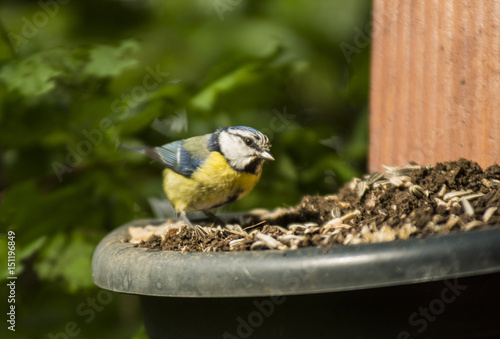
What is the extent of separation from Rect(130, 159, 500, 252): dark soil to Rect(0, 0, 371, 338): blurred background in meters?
0.85

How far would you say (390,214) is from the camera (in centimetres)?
146

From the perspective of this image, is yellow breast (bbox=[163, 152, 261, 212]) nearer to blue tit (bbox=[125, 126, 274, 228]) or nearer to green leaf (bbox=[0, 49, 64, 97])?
blue tit (bbox=[125, 126, 274, 228])

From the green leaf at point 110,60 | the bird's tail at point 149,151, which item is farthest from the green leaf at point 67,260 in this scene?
the green leaf at point 110,60

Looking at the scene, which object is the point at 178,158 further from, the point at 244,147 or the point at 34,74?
the point at 34,74

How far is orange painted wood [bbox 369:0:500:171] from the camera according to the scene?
1668 millimetres

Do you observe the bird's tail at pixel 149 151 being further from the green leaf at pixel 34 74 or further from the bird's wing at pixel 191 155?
the green leaf at pixel 34 74

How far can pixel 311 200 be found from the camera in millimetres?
1967

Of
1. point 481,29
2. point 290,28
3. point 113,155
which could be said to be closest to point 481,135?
point 481,29

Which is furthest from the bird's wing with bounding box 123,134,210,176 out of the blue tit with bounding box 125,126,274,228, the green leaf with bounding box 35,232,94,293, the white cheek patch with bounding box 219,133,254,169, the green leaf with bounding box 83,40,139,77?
the green leaf with bounding box 35,232,94,293

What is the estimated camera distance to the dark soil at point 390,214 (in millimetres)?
1263

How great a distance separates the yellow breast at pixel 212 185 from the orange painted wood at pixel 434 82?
58 centimetres

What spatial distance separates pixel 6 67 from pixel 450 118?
6.04ft

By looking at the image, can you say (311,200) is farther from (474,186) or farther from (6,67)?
(6,67)

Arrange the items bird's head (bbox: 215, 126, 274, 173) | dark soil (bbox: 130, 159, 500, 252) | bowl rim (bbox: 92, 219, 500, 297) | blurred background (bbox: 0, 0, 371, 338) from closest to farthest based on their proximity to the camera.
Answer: bowl rim (bbox: 92, 219, 500, 297) → dark soil (bbox: 130, 159, 500, 252) → bird's head (bbox: 215, 126, 274, 173) → blurred background (bbox: 0, 0, 371, 338)
